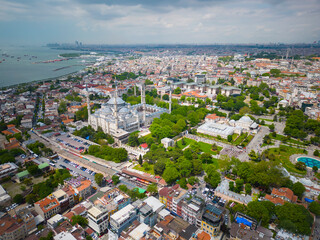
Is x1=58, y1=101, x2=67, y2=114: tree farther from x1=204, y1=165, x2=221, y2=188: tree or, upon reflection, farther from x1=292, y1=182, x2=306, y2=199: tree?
x1=292, y1=182, x2=306, y2=199: tree

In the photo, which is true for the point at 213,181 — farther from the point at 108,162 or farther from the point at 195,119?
the point at 195,119

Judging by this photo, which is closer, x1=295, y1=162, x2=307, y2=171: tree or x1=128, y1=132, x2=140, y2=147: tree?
x1=295, y1=162, x2=307, y2=171: tree

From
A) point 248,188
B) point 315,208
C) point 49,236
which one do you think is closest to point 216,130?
point 248,188

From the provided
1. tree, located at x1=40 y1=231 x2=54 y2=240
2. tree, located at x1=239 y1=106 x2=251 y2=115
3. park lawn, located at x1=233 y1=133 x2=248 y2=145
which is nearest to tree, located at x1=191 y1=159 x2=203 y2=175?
park lawn, located at x1=233 y1=133 x2=248 y2=145

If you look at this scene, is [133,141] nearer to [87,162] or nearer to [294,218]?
[87,162]

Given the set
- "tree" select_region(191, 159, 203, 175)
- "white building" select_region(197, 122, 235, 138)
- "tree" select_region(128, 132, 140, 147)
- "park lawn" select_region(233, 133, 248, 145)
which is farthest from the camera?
"white building" select_region(197, 122, 235, 138)

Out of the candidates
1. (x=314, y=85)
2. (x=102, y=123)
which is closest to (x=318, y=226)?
(x=102, y=123)
